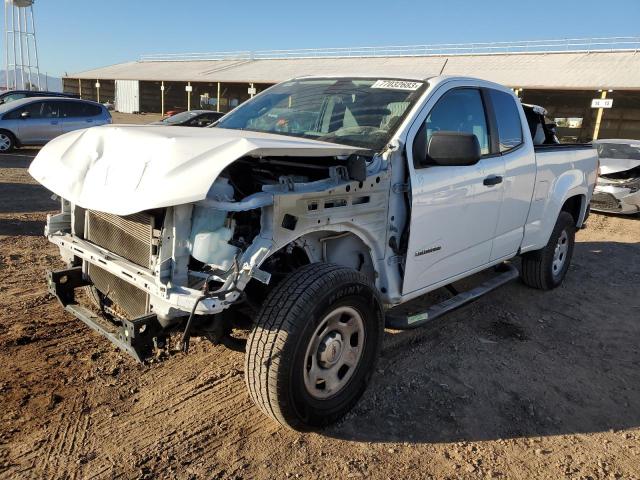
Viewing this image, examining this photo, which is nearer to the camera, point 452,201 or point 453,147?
point 453,147

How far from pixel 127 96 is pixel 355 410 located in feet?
161

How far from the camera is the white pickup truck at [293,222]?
251cm

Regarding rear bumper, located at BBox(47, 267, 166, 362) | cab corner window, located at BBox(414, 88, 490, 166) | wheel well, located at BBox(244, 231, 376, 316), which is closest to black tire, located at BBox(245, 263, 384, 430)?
wheel well, located at BBox(244, 231, 376, 316)

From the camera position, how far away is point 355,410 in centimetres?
321

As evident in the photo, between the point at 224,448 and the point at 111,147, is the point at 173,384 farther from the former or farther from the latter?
the point at 111,147

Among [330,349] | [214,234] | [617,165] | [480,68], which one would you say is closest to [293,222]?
[214,234]

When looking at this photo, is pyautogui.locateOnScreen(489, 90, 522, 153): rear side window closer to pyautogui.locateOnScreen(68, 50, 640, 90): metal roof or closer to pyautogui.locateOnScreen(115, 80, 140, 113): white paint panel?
pyautogui.locateOnScreen(68, 50, 640, 90): metal roof

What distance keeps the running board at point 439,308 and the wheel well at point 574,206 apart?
1177 mm

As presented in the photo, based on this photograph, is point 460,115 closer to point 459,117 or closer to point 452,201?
point 459,117

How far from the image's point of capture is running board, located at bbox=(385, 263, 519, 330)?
3471 millimetres

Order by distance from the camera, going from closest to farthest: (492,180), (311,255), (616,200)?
(311,255) → (492,180) → (616,200)

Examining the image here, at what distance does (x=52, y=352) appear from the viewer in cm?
355

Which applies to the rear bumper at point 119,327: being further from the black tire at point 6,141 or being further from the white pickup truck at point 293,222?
the black tire at point 6,141

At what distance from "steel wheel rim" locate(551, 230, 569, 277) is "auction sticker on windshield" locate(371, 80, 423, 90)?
294 cm
